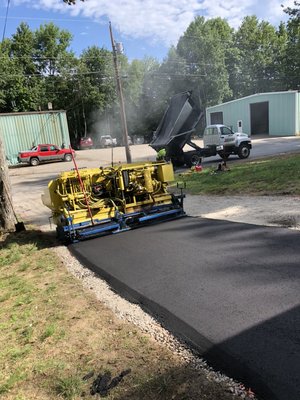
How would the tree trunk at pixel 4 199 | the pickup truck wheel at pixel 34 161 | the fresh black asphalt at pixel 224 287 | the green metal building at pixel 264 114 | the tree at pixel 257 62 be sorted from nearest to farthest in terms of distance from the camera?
the fresh black asphalt at pixel 224 287
the tree trunk at pixel 4 199
the pickup truck wheel at pixel 34 161
the green metal building at pixel 264 114
the tree at pixel 257 62

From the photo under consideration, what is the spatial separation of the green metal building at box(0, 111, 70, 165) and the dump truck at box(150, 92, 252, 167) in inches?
657

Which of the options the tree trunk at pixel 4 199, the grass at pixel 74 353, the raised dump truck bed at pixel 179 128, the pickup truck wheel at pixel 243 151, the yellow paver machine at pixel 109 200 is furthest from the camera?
the pickup truck wheel at pixel 243 151

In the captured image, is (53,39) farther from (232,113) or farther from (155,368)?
(155,368)

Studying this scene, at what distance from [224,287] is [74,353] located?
72.3 inches

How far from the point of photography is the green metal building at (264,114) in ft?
111

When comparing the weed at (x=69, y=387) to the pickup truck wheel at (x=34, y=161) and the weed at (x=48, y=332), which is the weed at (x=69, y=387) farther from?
the pickup truck wheel at (x=34, y=161)

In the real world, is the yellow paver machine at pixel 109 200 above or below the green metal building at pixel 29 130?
below

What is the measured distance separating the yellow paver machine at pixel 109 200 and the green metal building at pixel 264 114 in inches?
1004

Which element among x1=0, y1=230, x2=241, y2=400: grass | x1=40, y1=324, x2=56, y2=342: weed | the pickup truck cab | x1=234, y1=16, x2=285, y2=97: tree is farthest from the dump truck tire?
x1=234, y1=16, x2=285, y2=97: tree

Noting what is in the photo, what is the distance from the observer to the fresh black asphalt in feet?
9.66

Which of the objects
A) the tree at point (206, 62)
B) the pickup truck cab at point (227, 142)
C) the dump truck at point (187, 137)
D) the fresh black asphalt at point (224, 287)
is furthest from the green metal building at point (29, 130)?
the fresh black asphalt at point (224, 287)

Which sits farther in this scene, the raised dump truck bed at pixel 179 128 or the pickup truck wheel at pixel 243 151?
the pickup truck wheel at pixel 243 151

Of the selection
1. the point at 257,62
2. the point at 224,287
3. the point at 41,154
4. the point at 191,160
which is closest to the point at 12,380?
the point at 224,287

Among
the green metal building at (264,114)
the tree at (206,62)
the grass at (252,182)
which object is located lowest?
the grass at (252,182)
